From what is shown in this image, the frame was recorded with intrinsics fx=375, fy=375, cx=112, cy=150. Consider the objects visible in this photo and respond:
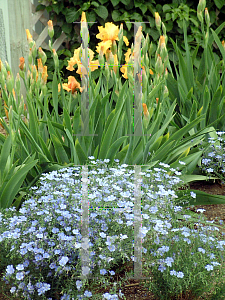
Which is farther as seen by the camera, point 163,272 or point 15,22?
point 15,22

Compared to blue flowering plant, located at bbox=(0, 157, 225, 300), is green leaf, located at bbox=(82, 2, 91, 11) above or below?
above

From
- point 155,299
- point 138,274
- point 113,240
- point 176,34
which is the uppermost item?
point 176,34

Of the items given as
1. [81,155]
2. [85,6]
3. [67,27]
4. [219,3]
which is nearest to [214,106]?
[81,155]

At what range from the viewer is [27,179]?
2371 millimetres

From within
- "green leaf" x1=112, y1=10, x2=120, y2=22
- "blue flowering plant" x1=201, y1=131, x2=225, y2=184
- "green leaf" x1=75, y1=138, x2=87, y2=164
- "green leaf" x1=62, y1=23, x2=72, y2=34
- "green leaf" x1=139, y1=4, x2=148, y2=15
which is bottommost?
"blue flowering plant" x1=201, y1=131, x2=225, y2=184

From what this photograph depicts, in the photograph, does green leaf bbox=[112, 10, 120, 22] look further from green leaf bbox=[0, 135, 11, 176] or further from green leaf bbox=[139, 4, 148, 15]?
green leaf bbox=[0, 135, 11, 176]

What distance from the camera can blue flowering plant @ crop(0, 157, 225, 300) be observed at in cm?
141

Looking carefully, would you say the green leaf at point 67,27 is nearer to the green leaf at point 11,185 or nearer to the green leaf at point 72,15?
the green leaf at point 72,15

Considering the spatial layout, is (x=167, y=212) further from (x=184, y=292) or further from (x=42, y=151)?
(x=42, y=151)

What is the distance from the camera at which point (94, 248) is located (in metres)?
1.47

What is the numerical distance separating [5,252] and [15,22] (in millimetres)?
3752

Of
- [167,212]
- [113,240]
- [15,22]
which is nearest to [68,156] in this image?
[167,212]

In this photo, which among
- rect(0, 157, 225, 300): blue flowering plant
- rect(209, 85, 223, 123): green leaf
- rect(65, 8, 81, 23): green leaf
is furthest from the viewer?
rect(65, 8, 81, 23): green leaf

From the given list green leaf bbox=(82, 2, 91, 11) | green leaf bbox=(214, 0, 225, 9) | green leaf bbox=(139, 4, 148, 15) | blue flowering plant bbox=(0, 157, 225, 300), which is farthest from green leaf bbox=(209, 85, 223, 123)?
green leaf bbox=(82, 2, 91, 11)
